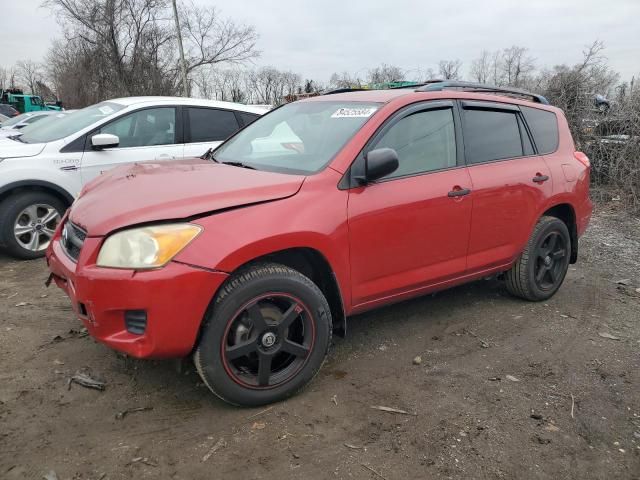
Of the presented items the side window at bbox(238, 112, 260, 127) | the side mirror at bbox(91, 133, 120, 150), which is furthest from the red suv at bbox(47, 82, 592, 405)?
the side window at bbox(238, 112, 260, 127)

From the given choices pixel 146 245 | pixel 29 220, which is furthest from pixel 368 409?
pixel 29 220

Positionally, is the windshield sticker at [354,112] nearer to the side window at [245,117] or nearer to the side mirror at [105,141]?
the side mirror at [105,141]

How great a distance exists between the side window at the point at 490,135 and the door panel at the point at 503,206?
2.9 inches

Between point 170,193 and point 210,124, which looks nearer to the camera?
point 170,193

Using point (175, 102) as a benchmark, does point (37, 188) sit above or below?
below

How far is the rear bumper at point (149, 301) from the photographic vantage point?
2.46 metres

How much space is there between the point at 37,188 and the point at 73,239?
2971mm

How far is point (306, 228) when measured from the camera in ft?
9.39

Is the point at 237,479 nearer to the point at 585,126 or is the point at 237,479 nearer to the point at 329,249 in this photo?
the point at 329,249

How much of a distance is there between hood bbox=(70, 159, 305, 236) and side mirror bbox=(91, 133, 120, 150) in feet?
7.13

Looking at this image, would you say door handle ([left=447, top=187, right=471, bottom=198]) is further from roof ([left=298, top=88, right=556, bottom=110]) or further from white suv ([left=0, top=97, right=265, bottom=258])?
white suv ([left=0, top=97, right=265, bottom=258])

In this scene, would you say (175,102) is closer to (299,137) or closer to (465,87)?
(299,137)

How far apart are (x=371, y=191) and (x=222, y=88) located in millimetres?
42562

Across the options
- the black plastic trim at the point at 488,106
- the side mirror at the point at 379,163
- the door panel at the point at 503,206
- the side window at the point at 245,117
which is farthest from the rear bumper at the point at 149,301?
the side window at the point at 245,117
